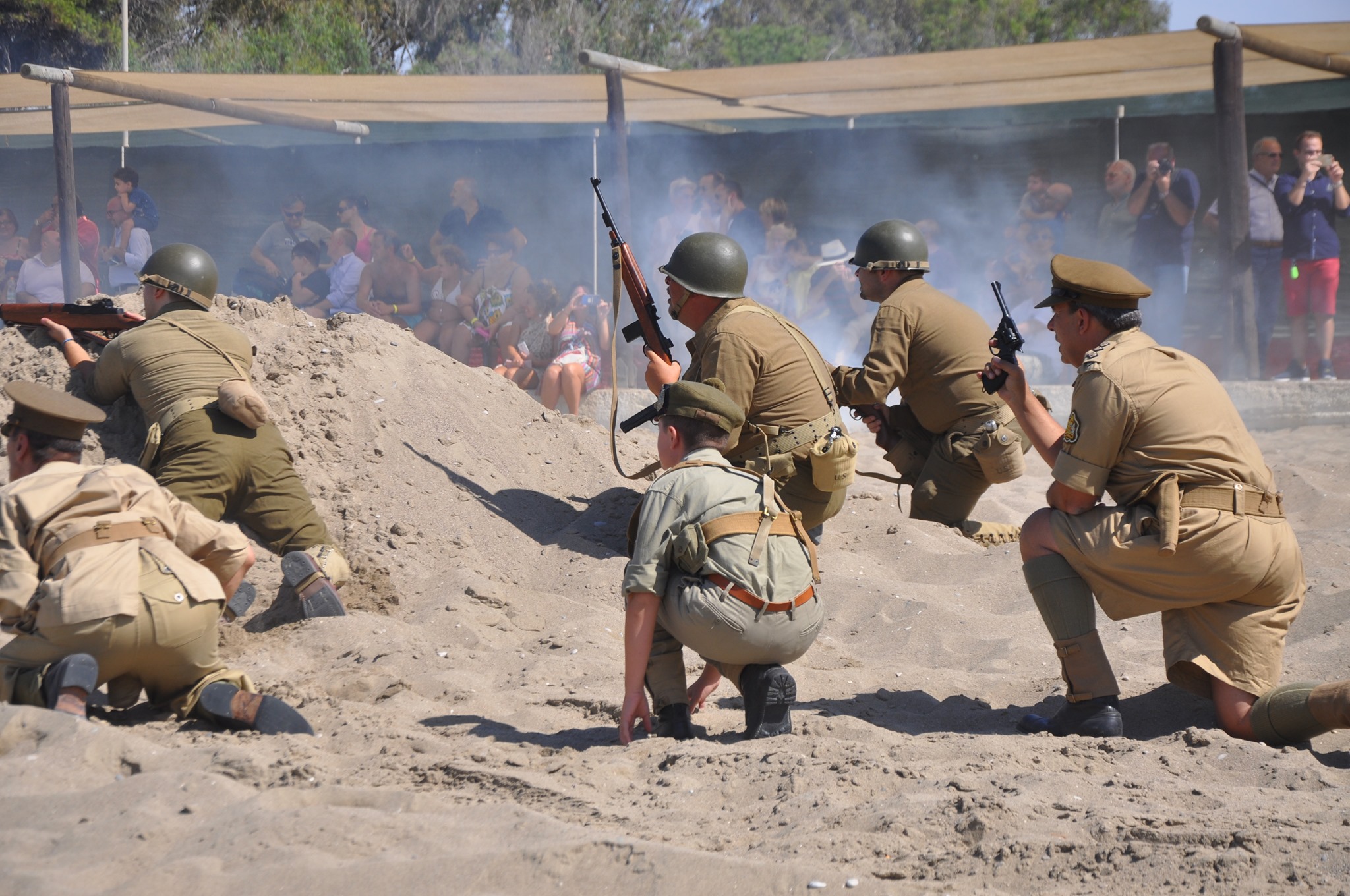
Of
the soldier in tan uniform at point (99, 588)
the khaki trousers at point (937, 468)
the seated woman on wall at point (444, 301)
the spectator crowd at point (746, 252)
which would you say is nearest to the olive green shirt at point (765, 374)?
the khaki trousers at point (937, 468)

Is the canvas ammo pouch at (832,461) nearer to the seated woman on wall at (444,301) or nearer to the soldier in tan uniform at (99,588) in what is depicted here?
the soldier in tan uniform at (99,588)

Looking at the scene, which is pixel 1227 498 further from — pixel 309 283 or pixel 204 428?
pixel 309 283

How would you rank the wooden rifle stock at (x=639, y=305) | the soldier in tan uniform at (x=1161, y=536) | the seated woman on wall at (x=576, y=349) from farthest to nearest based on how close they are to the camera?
1. the seated woman on wall at (x=576, y=349)
2. the wooden rifle stock at (x=639, y=305)
3. the soldier in tan uniform at (x=1161, y=536)

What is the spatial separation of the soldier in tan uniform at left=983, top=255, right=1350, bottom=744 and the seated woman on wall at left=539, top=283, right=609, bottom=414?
17.8ft

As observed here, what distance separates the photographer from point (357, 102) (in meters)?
11.1

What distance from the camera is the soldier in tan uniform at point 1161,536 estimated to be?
12.5 feet

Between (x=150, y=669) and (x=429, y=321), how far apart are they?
703 cm

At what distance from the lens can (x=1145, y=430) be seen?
3859mm

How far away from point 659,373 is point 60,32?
22144mm

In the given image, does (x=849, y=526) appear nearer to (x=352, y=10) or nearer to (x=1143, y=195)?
(x=1143, y=195)

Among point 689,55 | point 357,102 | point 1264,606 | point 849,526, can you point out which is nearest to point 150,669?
point 1264,606

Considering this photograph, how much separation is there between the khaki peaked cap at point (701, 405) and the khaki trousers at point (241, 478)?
2219 millimetres

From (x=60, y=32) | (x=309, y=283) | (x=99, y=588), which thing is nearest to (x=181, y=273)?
(x=99, y=588)

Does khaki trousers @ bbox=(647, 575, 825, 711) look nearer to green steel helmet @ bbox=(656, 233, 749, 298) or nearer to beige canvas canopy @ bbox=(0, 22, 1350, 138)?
green steel helmet @ bbox=(656, 233, 749, 298)
